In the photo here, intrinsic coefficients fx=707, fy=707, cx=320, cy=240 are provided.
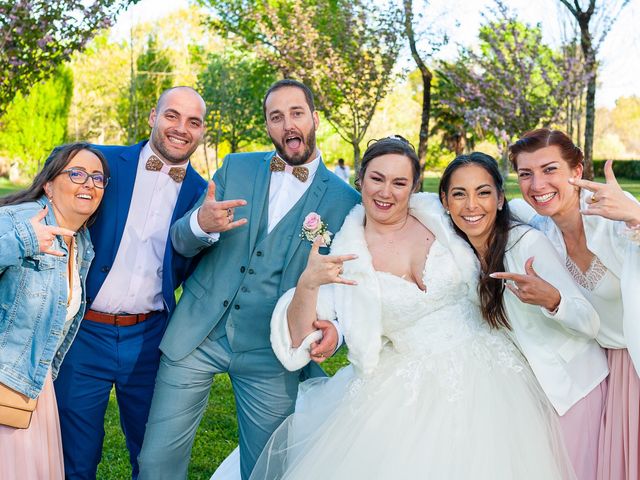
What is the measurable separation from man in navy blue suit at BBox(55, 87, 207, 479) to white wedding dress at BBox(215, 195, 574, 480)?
1021 mm

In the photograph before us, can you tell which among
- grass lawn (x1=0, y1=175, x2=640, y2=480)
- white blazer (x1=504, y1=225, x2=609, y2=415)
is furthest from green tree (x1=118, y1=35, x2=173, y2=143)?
white blazer (x1=504, y1=225, x2=609, y2=415)

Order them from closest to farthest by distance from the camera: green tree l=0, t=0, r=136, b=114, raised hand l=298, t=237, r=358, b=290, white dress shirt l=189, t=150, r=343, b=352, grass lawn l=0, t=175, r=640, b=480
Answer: raised hand l=298, t=237, r=358, b=290, white dress shirt l=189, t=150, r=343, b=352, grass lawn l=0, t=175, r=640, b=480, green tree l=0, t=0, r=136, b=114

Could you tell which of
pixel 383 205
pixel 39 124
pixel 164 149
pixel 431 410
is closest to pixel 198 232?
pixel 164 149

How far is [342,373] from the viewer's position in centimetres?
372

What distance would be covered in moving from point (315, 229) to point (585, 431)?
1600 mm

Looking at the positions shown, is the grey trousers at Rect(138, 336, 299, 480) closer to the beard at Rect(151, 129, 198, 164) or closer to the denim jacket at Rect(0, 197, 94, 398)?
the denim jacket at Rect(0, 197, 94, 398)

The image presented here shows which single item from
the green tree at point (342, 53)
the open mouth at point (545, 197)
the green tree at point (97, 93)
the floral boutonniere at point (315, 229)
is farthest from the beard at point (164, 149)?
the green tree at point (97, 93)

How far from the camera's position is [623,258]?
123 inches

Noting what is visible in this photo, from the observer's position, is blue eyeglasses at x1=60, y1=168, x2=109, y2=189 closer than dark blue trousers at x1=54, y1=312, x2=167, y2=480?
Yes

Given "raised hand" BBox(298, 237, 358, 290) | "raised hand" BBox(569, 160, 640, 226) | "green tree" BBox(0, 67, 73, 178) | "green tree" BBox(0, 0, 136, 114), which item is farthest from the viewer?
"green tree" BBox(0, 67, 73, 178)

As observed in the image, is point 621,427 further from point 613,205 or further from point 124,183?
point 124,183

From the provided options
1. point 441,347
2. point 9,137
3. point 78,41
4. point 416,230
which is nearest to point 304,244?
point 416,230

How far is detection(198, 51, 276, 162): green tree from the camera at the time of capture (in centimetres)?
2961

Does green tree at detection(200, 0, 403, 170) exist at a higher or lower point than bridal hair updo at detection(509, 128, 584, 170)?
higher
